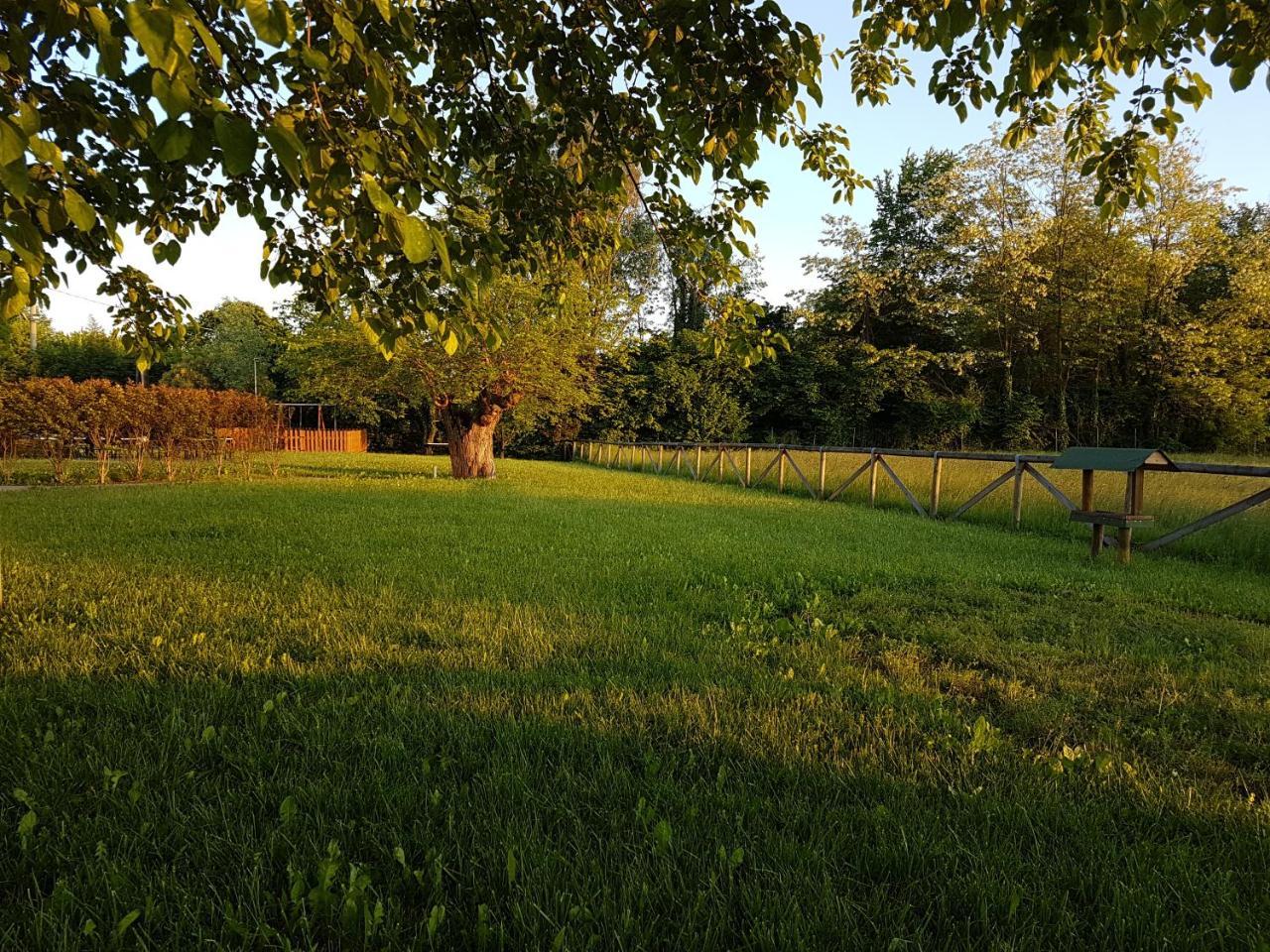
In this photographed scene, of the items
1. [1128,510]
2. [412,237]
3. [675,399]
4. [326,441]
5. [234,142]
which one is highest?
[675,399]

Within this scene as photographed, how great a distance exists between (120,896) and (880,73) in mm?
5512

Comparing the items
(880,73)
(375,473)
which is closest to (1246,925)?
(880,73)

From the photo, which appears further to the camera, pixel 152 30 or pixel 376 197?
pixel 376 197

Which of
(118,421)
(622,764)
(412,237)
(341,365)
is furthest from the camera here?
(341,365)

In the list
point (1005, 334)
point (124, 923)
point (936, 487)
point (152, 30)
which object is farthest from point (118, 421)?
point (1005, 334)

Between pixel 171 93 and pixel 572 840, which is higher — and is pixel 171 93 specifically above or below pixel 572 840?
above

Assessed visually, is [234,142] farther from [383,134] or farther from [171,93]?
[383,134]

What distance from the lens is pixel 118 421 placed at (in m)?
14.2

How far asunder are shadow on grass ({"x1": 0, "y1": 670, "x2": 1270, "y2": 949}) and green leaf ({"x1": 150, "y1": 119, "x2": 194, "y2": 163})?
5.92ft

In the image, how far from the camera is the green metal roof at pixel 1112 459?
6.64 m

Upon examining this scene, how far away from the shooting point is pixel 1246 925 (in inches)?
64.4

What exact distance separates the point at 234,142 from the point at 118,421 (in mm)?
16600

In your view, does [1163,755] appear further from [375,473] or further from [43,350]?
[43,350]

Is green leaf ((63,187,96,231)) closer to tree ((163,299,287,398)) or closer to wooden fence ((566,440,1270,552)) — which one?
wooden fence ((566,440,1270,552))
